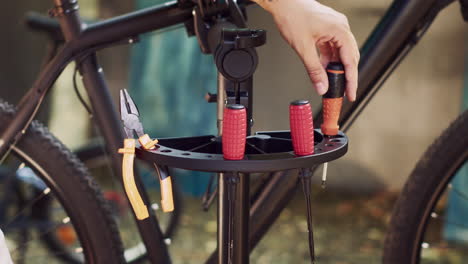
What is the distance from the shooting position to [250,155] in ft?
2.60

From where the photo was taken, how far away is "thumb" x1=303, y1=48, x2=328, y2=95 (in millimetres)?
840

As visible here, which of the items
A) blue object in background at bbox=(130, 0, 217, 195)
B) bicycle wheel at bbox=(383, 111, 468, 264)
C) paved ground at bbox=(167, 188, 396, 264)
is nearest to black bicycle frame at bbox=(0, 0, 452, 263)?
bicycle wheel at bbox=(383, 111, 468, 264)

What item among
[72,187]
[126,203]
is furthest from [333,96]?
[126,203]

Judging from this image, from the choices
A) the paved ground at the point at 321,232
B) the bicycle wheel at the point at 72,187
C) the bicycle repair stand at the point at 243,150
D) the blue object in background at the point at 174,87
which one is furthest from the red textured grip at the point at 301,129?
the blue object in background at the point at 174,87

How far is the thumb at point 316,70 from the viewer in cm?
84

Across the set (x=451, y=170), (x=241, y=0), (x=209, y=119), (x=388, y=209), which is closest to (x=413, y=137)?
(x=388, y=209)

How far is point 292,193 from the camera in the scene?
4.35ft

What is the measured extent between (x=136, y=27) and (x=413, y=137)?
1866 millimetres

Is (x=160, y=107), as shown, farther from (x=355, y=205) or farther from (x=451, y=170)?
(x=451, y=170)

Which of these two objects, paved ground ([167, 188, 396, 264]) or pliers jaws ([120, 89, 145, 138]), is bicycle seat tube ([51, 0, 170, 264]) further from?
paved ground ([167, 188, 396, 264])

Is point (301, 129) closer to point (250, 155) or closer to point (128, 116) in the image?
point (250, 155)

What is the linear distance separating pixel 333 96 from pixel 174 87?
2.10m

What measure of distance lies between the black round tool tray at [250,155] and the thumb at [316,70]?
7 cm

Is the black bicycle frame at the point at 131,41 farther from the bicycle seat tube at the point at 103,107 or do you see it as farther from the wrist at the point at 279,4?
the wrist at the point at 279,4
